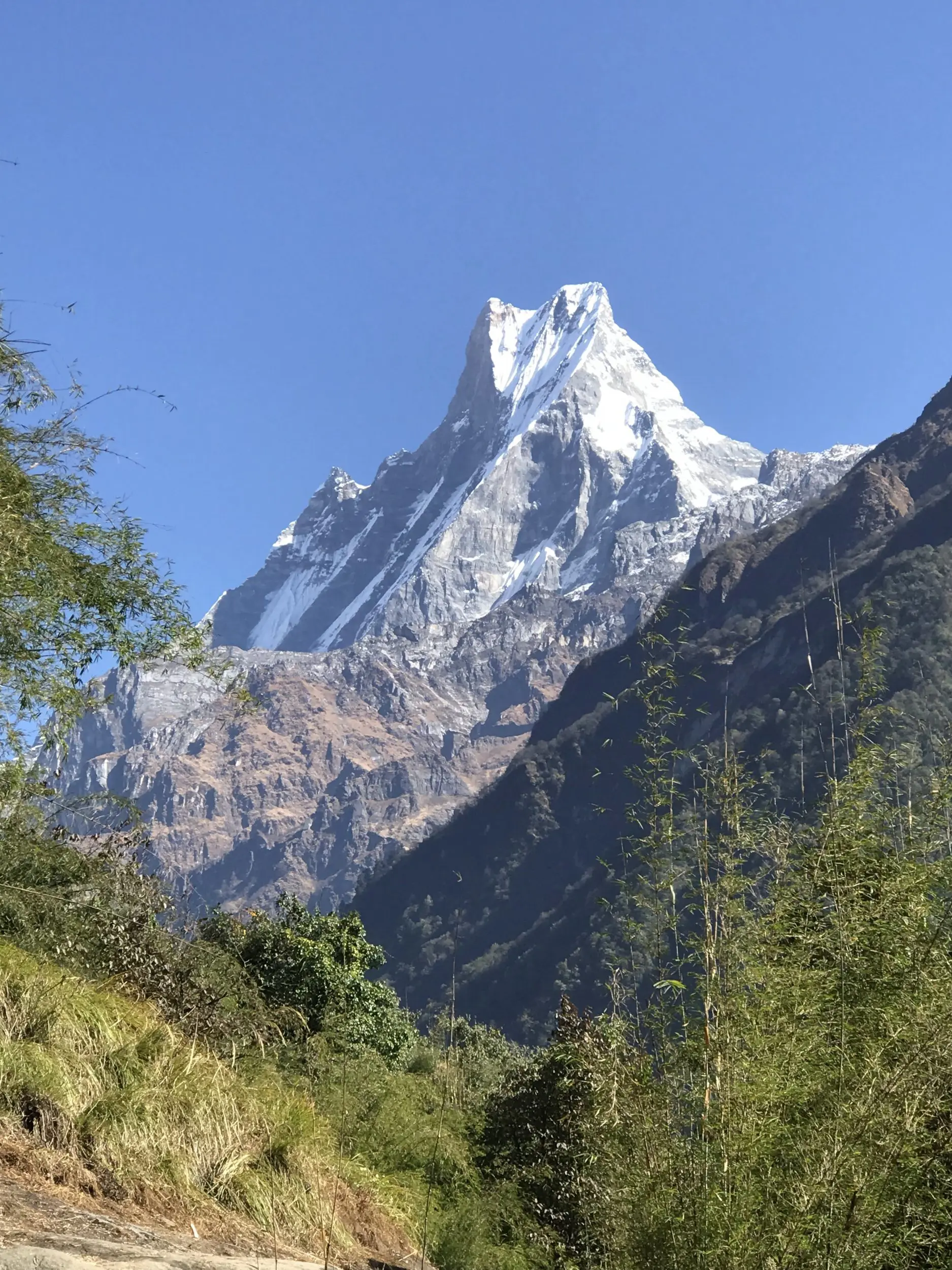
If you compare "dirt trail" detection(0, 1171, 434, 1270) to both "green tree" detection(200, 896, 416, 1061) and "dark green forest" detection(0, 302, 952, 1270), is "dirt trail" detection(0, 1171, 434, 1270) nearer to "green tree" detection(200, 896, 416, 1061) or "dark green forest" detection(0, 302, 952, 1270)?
"dark green forest" detection(0, 302, 952, 1270)

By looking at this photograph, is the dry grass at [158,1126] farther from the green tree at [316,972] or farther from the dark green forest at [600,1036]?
the green tree at [316,972]

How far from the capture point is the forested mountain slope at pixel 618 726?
103 meters

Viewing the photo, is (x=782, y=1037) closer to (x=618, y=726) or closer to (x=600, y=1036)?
(x=600, y=1036)

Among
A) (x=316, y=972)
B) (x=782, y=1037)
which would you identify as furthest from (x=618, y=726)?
(x=782, y=1037)

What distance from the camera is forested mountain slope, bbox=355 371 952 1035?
103 m

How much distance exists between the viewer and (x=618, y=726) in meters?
151

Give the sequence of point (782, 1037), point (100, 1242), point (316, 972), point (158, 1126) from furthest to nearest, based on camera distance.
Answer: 1. point (316, 972)
2. point (158, 1126)
3. point (100, 1242)
4. point (782, 1037)

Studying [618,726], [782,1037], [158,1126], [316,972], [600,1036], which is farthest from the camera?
[618,726]

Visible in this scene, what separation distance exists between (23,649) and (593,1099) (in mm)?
4791

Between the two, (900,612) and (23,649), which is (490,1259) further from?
(900,612)

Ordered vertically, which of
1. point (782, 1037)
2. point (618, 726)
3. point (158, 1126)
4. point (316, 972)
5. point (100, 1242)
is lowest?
point (100, 1242)

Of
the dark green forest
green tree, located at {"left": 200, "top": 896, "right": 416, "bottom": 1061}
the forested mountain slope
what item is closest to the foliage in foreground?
the dark green forest

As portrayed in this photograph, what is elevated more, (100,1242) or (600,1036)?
(600,1036)

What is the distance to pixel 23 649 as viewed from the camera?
7.68m
